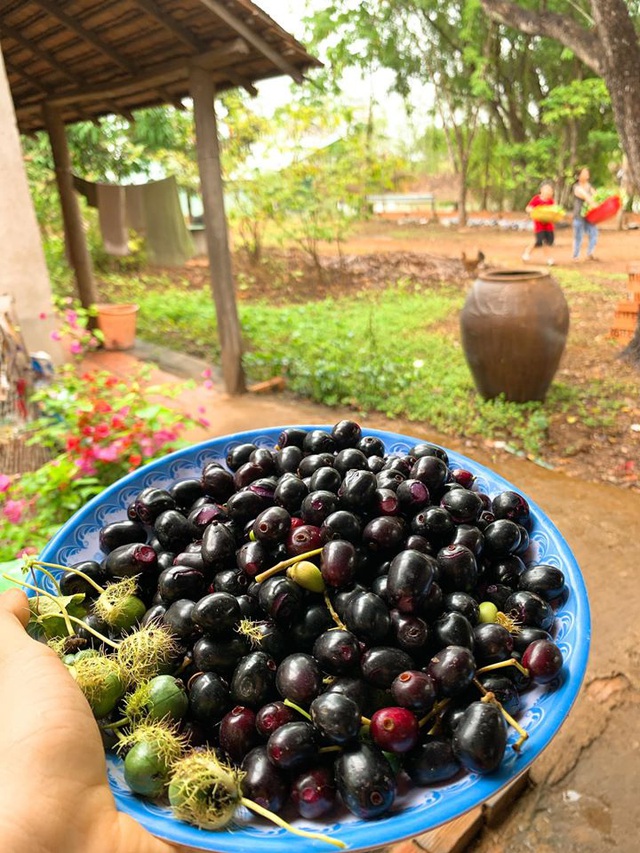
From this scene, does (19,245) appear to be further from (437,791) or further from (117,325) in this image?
(437,791)

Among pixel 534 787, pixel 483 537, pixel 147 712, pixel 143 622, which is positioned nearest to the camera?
pixel 147 712

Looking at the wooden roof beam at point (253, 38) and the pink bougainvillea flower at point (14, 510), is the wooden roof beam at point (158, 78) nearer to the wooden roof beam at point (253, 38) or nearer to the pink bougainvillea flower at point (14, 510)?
the wooden roof beam at point (253, 38)

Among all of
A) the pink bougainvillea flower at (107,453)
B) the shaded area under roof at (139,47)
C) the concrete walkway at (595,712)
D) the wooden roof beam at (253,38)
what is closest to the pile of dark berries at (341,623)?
the concrete walkway at (595,712)

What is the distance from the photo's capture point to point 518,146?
1125cm

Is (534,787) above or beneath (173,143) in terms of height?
beneath

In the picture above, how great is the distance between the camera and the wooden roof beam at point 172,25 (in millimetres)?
4180

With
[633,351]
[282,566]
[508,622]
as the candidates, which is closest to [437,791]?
[508,622]

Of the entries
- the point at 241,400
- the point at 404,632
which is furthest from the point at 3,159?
the point at 404,632

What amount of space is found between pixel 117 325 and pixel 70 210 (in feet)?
4.79

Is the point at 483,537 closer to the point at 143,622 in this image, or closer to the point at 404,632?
the point at 404,632

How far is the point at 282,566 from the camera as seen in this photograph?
108 centimetres

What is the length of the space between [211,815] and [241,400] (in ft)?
15.9

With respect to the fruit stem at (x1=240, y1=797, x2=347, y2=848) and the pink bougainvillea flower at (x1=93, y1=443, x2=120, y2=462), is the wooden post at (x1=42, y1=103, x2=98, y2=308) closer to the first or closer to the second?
the pink bougainvillea flower at (x1=93, y1=443, x2=120, y2=462)

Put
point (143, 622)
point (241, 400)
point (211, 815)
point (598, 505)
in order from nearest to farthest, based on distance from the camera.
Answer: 1. point (211, 815)
2. point (143, 622)
3. point (598, 505)
4. point (241, 400)
